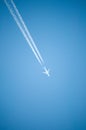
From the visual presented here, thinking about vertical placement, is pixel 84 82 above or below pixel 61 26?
below

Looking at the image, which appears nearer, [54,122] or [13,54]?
[13,54]

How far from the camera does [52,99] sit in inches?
75.4

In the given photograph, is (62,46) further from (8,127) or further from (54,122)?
(8,127)

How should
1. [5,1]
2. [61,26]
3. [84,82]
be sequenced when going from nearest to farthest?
[5,1] < [61,26] < [84,82]

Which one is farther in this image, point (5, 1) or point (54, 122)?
point (54, 122)

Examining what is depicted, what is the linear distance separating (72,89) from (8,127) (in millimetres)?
774

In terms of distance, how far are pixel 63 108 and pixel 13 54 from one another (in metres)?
0.74

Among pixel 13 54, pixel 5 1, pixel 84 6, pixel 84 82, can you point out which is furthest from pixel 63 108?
pixel 5 1

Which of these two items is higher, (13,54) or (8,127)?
A: (13,54)

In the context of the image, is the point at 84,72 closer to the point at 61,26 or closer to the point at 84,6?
the point at 61,26

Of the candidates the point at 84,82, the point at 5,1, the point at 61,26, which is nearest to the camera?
the point at 5,1

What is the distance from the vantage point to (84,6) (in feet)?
5.46

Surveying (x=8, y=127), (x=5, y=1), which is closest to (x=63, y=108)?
(x=8, y=127)

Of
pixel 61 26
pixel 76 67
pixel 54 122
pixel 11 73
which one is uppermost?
pixel 61 26
